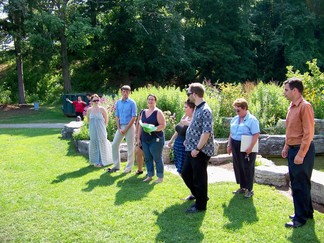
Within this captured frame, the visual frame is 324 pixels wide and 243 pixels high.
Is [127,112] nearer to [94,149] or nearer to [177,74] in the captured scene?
[94,149]

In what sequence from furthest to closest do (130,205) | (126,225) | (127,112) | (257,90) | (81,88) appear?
(81,88) < (257,90) < (127,112) < (130,205) < (126,225)

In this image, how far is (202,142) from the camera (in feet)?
15.8

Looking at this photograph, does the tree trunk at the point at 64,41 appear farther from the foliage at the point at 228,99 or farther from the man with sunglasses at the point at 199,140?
the man with sunglasses at the point at 199,140

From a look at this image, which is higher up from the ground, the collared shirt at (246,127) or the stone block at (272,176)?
the collared shirt at (246,127)

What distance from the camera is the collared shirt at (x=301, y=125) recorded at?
174 inches

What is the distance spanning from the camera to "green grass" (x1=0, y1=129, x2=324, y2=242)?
179 inches

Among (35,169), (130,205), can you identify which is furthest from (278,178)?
(35,169)

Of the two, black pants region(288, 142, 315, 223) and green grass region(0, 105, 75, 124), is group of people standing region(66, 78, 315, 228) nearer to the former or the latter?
black pants region(288, 142, 315, 223)

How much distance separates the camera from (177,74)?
97.8ft

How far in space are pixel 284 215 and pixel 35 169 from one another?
5.17 m

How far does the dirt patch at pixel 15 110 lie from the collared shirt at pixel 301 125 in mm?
19776

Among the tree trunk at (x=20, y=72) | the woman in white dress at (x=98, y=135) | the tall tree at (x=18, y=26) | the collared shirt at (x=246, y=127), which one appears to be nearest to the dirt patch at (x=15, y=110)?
the tree trunk at (x=20, y=72)

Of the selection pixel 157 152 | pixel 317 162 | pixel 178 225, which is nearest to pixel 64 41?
pixel 317 162

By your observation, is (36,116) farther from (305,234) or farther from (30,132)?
(305,234)
